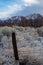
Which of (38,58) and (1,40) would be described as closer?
(38,58)

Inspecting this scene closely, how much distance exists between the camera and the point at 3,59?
→ 13.0 metres

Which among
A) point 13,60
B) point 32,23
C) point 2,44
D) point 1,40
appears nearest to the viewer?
point 13,60

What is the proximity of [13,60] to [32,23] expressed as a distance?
25.8 meters

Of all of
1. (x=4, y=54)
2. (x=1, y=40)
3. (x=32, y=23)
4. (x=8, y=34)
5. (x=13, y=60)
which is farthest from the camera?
(x=32, y=23)

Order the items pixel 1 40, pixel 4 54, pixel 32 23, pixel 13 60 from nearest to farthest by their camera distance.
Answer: pixel 13 60, pixel 4 54, pixel 1 40, pixel 32 23

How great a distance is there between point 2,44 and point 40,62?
6.69 metres

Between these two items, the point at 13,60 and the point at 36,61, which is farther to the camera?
the point at 13,60

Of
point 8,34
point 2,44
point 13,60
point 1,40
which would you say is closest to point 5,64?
point 13,60

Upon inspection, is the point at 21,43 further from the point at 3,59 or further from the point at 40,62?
the point at 40,62

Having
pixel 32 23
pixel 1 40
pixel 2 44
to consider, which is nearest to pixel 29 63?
pixel 2 44

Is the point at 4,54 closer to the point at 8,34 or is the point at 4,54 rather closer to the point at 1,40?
the point at 1,40

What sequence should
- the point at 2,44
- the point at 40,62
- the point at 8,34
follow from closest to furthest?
the point at 40,62 < the point at 2,44 < the point at 8,34

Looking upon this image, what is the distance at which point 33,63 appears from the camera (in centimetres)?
1200

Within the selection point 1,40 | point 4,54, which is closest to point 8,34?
point 1,40
